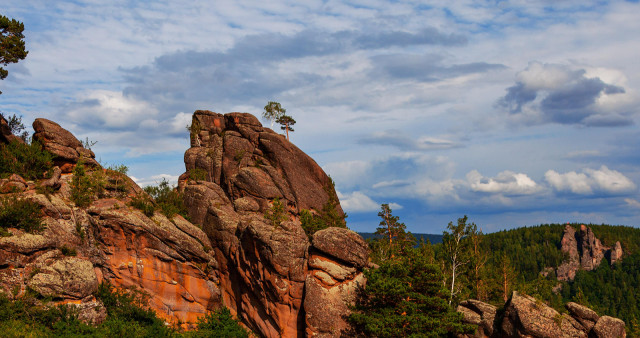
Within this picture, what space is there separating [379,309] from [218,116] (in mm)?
46056

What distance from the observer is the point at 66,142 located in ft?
193

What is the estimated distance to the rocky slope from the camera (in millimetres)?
43250

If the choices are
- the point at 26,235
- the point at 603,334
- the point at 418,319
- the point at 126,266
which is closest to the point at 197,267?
the point at 126,266

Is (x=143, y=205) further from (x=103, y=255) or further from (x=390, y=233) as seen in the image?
(x=390, y=233)

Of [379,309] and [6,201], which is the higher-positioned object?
[6,201]

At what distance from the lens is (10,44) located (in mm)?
53750

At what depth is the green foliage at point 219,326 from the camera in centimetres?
4819

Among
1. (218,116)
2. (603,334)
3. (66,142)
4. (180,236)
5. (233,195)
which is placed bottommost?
(603,334)

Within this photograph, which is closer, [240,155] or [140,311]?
[140,311]

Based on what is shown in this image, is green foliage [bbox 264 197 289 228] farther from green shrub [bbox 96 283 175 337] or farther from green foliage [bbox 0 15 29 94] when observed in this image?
green foliage [bbox 0 15 29 94]

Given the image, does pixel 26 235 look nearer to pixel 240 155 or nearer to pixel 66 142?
pixel 66 142

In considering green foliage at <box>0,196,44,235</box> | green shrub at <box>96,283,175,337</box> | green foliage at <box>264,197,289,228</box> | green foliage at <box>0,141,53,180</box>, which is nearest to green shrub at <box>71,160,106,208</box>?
green foliage at <box>0,141,53,180</box>

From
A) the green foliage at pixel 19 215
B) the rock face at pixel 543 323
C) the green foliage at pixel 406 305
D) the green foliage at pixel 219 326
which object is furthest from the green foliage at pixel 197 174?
the rock face at pixel 543 323

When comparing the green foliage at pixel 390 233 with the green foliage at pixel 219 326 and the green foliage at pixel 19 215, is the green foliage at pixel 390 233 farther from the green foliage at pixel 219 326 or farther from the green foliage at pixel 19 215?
the green foliage at pixel 19 215
